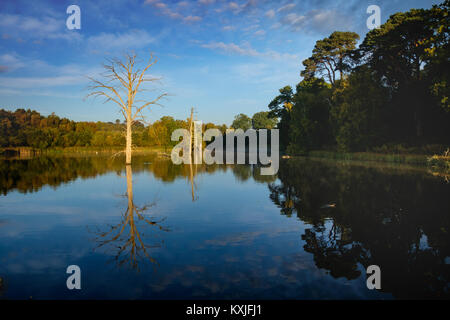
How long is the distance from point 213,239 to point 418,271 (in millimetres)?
4093

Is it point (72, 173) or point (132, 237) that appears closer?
point (132, 237)

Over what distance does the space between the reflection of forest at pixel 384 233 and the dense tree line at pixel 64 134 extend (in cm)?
5869

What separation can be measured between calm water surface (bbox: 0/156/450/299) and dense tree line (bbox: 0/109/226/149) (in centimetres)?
5869

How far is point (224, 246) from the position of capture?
21.4 ft

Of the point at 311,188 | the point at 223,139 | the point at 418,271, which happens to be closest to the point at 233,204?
the point at 311,188

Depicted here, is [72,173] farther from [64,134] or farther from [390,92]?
[64,134]

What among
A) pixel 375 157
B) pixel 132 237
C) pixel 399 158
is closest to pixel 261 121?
pixel 375 157

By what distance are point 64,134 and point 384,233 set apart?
85.5 meters

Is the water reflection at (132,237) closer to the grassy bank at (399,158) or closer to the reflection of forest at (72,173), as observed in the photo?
the reflection of forest at (72,173)

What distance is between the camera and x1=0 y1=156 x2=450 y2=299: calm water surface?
4.53 m

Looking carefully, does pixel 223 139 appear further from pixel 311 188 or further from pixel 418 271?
pixel 418 271

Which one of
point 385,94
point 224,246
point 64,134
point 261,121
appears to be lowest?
point 224,246

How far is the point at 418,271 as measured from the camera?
5207mm

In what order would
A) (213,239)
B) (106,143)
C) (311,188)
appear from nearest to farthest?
(213,239), (311,188), (106,143)
